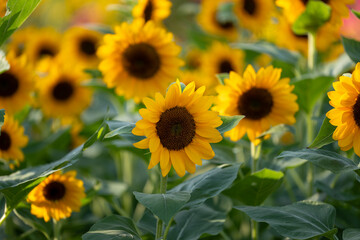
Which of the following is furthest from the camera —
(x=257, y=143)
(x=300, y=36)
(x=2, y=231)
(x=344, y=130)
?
A: (x=300, y=36)

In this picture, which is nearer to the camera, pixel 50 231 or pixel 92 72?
pixel 50 231

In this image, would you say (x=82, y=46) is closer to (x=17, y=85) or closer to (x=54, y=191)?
(x=17, y=85)

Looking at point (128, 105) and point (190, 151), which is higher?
point (190, 151)

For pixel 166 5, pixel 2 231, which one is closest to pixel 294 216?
pixel 166 5

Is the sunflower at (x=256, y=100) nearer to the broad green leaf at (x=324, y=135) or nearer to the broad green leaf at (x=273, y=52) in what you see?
the broad green leaf at (x=324, y=135)

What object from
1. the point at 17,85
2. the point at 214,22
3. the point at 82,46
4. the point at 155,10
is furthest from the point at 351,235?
the point at 82,46

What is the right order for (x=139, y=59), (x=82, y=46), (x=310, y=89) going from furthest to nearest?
(x=82, y=46) → (x=139, y=59) → (x=310, y=89)

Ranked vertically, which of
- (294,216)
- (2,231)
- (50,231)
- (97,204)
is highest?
(294,216)

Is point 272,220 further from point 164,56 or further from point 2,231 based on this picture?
point 2,231
